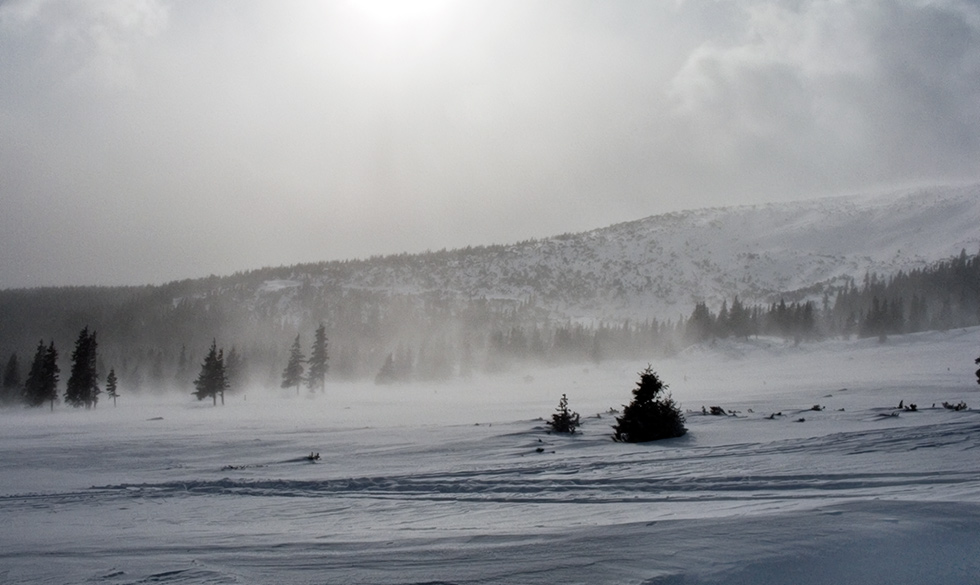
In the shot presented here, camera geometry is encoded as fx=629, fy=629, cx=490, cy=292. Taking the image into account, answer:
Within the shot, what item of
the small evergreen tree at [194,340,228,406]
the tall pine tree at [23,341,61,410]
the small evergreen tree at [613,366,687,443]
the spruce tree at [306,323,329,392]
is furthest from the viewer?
the spruce tree at [306,323,329,392]

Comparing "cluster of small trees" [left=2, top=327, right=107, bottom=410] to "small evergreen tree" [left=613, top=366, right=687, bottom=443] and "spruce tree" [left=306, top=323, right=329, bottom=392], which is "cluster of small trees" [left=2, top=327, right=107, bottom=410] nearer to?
"spruce tree" [left=306, top=323, right=329, bottom=392]

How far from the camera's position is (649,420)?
17.6m

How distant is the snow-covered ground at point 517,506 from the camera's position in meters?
6.11

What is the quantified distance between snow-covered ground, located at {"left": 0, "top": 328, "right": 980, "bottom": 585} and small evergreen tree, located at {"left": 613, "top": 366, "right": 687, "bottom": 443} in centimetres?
76

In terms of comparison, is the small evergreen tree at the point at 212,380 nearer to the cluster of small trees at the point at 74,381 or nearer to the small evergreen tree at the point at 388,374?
the cluster of small trees at the point at 74,381

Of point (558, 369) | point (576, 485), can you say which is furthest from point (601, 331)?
point (576, 485)

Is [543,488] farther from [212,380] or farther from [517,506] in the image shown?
[212,380]

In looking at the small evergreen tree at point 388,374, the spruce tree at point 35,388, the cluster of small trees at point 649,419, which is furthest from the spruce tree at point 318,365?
the cluster of small trees at point 649,419

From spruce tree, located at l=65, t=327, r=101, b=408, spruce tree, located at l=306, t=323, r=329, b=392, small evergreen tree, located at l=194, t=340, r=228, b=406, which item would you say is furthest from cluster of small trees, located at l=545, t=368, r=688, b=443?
spruce tree, located at l=306, t=323, r=329, b=392

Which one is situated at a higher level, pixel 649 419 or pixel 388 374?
pixel 649 419

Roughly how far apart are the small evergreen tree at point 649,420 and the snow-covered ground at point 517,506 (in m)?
0.76

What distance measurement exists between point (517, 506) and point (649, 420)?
→ 8.64 meters

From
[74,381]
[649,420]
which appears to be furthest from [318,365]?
[649,420]

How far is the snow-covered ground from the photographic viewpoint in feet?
20.0
